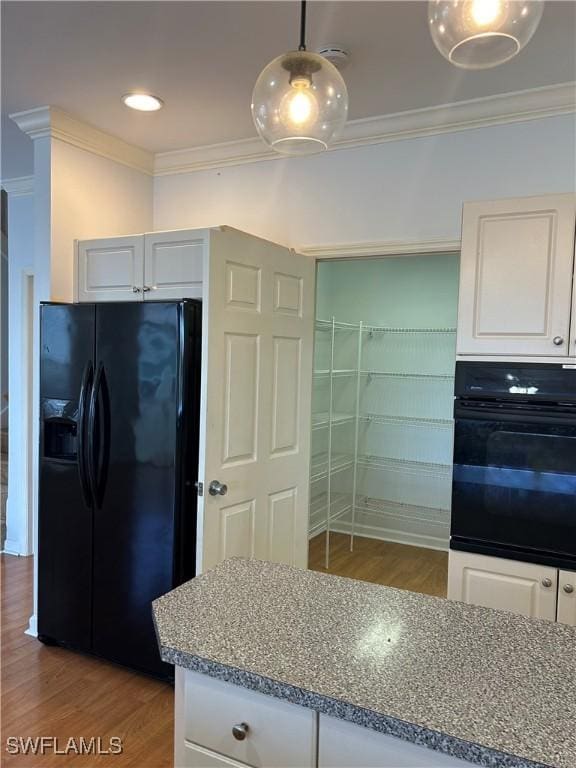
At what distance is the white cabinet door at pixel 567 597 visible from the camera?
79.8 inches

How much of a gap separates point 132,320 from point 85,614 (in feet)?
4.72

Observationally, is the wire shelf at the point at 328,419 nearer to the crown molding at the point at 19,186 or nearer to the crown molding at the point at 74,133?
the crown molding at the point at 74,133

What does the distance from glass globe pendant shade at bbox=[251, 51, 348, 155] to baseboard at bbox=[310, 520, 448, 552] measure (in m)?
3.52

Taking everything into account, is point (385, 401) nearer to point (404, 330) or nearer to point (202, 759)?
point (404, 330)

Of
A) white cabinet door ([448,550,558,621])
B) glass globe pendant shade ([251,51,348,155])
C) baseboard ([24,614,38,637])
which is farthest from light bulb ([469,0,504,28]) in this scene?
baseboard ([24,614,38,637])

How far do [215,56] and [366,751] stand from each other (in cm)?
232

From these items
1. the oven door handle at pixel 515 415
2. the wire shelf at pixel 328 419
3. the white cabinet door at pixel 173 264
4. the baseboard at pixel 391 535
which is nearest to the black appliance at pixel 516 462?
the oven door handle at pixel 515 415

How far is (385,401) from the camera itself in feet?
15.0

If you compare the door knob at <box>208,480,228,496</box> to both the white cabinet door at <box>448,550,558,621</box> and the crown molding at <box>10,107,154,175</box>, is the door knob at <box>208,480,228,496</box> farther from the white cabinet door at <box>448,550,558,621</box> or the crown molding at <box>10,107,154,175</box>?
the crown molding at <box>10,107,154,175</box>

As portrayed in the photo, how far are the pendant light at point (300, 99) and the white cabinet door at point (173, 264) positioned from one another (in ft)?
4.32

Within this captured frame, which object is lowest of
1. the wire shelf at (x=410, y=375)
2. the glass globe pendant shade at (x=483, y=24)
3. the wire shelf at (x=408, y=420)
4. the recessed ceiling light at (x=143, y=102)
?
the wire shelf at (x=408, y=420)

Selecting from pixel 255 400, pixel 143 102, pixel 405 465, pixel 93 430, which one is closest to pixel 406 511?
pixel 405 465

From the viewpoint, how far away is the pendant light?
118cm

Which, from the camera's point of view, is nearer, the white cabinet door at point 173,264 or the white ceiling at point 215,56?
the white ceiling at point 215,56
